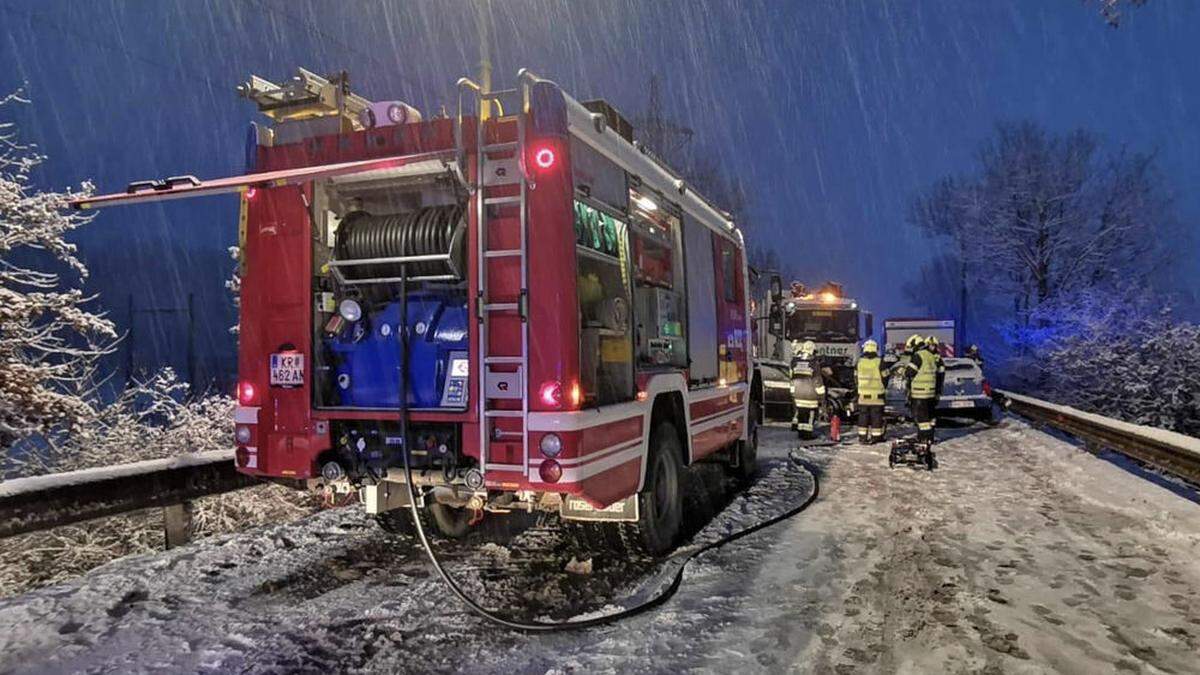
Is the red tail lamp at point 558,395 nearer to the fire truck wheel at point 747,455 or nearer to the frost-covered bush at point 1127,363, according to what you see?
the fire truck wheel at point 747,455

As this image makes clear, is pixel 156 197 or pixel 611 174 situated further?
pixel 611 174

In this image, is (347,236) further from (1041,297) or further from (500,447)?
(1041,297)

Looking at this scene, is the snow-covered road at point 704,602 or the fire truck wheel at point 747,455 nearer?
the snow-covered road at point 704,602

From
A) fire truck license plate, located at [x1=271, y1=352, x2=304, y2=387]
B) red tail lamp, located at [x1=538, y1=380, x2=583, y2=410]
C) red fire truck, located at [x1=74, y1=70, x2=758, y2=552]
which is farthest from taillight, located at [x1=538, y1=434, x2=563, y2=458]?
fire truck license plate, located at [x1=271, y1=352, x2=304, y2=387]

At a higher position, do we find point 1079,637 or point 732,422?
point 732,422

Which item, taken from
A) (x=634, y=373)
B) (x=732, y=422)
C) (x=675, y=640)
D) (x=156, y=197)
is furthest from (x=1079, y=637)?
(x=156, y=197)

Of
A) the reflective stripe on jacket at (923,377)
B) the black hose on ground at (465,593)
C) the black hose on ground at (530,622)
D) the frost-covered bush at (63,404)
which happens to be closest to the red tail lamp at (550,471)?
the black hose on ground at (465,593)

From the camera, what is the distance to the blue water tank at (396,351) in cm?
508

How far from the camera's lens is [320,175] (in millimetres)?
4688

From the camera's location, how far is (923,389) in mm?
11734

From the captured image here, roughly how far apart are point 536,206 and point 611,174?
1040mm

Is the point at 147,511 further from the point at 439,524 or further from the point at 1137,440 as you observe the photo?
the point at 1137,440

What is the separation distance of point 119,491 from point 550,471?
3.17 m

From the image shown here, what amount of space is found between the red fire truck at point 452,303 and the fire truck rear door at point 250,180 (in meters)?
0.02
